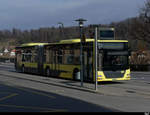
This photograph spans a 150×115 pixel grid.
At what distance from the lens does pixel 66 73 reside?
22469 mm

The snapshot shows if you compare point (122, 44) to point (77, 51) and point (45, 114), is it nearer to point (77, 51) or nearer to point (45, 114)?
point (77, 51)

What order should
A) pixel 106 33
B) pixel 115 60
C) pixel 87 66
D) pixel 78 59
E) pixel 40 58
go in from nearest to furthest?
pixel 115 60
pixel 87 66
pixel 106 33
pixel 78 59
pixel 40 58

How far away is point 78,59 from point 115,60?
298cm

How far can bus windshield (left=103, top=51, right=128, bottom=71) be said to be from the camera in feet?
62.3

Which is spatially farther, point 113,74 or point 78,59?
point 78,59

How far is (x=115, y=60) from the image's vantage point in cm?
1922

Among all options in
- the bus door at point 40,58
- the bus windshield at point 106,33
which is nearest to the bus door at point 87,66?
the bus windshield at point 106,33

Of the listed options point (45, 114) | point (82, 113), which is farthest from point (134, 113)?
point (45, 114)

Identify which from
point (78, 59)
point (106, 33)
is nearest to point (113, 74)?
point (106, 33)

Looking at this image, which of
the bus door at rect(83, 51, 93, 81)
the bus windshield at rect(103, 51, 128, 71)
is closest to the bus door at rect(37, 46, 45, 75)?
the bus door at rect(83, 51, 93, 81)

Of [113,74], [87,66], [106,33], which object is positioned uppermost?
[106,33]

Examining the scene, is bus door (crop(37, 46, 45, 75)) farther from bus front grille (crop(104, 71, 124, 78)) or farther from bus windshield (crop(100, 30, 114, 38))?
bus front grille (crop(104, 71, 124, 78))

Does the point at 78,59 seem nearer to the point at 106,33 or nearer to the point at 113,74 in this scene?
the point at 106,33

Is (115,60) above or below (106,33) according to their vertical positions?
below
